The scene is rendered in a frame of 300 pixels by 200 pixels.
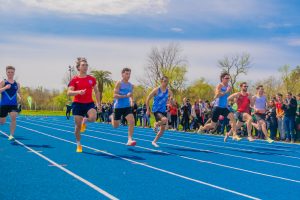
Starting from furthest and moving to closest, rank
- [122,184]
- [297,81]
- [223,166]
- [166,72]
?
[297,81] → [166,72] → [223,166] → [122,184]

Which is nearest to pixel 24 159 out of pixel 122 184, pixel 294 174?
pixel 122 184

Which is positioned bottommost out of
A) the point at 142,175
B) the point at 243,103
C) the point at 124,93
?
the point at 142,175

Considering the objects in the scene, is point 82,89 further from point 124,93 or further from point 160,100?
point 160,100

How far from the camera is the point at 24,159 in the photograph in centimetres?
812

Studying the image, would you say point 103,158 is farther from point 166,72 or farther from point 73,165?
point 166,72

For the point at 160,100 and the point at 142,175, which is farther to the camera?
the point at 160,100

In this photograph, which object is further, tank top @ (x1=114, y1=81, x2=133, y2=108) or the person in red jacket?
tank top @ (x1=114, y1=81, x2=133, y2=108)

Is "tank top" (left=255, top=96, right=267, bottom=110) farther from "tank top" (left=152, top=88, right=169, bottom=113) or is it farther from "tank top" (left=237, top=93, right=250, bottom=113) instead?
"tank top" (left=152, top=88, right=169, bottom=113)

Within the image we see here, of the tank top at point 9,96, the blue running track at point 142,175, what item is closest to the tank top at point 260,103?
the blue running track at point 142,175

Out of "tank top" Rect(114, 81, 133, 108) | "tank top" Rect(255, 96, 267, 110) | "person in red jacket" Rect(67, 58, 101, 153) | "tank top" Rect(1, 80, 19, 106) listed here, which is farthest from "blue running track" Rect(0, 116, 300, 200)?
"tank top" Rect(255, 96, 267, 110)

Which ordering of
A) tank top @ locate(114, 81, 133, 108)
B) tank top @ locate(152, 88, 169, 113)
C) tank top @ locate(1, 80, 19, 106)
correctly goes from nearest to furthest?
1. tank top @ locate(114, 81, 133, 108)
2. tank top @ locate(152, 88, 169, 113)
3. tank top @ locate(1, 80, 19, 106)

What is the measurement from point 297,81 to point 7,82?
58528mm

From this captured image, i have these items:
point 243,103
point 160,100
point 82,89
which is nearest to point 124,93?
point 160,100

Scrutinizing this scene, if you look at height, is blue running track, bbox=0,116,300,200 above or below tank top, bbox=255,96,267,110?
below
